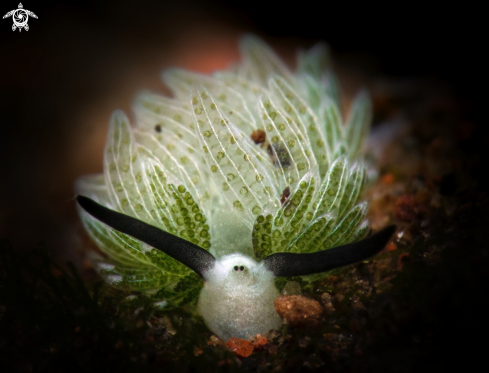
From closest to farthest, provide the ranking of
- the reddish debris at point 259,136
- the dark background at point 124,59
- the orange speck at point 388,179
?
the reddish debris at point 259,136, the orange speck at point 388,179, the dark background at point 124,59

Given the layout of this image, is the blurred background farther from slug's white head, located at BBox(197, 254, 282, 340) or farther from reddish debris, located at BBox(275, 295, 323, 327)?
reddish debris, located at BBox(275, 295, 323, 327)

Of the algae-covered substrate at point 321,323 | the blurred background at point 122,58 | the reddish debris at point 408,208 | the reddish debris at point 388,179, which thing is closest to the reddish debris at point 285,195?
the algae-covered substrate at point 321,323

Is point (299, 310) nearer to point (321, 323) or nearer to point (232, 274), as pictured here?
point (321, 323)

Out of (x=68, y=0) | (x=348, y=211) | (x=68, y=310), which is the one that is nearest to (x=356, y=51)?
(x=348, y=211)

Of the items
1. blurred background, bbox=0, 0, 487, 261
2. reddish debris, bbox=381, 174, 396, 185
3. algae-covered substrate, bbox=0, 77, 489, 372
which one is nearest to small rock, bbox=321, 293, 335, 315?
algae-covered substrate, bbox=0, 77, 489, 372

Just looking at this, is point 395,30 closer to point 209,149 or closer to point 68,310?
point 209,149

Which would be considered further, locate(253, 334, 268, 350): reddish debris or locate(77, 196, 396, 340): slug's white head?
locate(253, 334, 268, 350): reddish debris

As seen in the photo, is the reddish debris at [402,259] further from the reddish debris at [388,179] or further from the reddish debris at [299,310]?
the reddish debris at [388,179]
